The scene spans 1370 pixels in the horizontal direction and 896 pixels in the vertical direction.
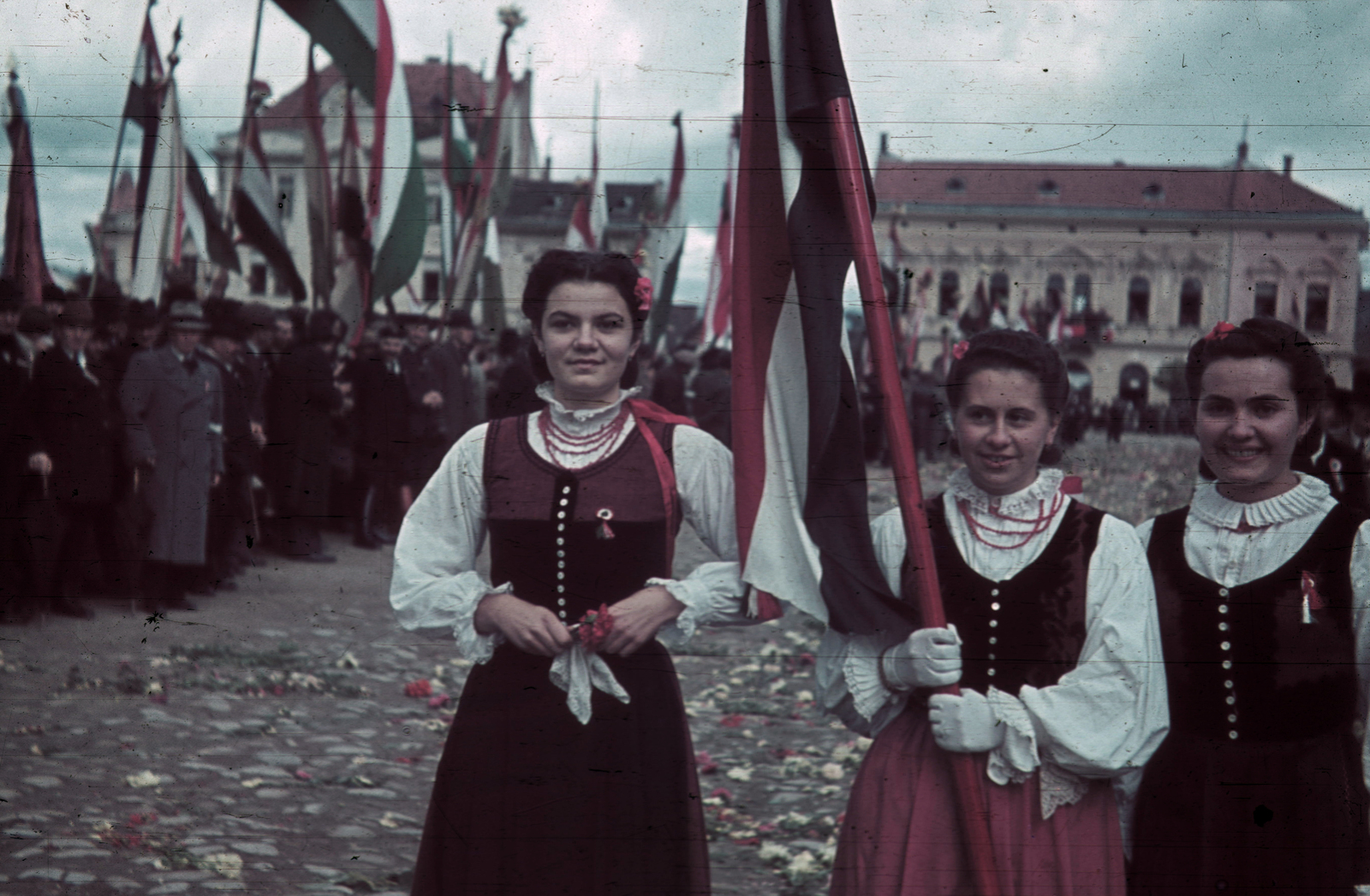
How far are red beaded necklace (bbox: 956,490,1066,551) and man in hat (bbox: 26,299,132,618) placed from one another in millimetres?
2667

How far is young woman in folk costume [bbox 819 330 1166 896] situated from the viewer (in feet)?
8.08

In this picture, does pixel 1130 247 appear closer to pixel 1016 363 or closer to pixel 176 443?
pixel 1016 363

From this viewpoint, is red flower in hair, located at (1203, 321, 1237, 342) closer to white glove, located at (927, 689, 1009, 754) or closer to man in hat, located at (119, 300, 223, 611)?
white glove, located at (927, 689, 1009, 754)

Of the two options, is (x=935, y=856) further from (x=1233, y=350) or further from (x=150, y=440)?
(x=150, y=440)

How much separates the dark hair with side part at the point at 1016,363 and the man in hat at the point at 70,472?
267cm

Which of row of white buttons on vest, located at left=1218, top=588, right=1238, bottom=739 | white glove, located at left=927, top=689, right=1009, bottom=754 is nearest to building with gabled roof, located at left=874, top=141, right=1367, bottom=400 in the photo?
row of white buttons on vest, located at left=1218, top=588, right=1238, bottom=739

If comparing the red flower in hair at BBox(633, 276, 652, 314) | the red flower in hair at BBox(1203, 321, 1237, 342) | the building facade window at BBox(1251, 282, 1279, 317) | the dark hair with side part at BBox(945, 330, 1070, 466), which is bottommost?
the dark hair with side part at BBox(945, 330, 1070, 466)

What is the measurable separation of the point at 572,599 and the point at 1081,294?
1.59m

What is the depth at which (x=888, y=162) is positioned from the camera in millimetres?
3055

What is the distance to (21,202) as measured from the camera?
11.8 feet

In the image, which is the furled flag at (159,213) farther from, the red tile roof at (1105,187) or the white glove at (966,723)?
the white glove at (966,723)

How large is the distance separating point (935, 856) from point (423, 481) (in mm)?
1659


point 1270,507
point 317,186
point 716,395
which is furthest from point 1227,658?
point 317,186

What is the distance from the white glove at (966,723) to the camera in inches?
96.4
